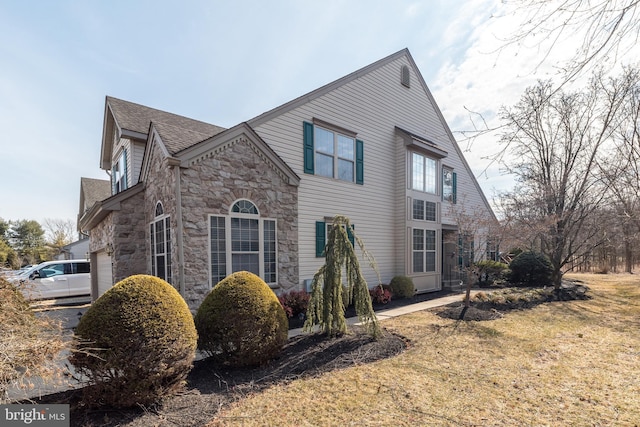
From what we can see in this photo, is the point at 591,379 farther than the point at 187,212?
No

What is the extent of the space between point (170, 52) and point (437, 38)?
801 cm

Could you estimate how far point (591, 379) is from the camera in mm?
4305

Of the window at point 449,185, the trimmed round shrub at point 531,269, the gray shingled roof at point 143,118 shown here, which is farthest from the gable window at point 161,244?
the trimmed round shrub at point 531,269

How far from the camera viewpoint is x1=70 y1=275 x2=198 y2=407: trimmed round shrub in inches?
127

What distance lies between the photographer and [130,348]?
3.28 meters

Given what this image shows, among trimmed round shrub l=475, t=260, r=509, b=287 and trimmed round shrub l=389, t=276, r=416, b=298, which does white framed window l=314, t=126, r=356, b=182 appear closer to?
trimmed round shrub l=389, t=276, r=416, b=298

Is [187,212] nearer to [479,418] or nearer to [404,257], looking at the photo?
[479,418]

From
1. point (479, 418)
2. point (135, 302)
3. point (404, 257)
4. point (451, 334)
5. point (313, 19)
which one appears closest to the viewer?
point (479, 418)

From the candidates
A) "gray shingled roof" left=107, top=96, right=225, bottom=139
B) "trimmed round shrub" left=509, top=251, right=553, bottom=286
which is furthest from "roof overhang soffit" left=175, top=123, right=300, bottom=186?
"trimmed round shrub" left=509, top=251, right=553, bottom=286

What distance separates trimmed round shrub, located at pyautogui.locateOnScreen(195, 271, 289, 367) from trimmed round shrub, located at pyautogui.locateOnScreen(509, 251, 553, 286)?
46.1 feet

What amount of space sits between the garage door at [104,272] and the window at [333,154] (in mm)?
7568

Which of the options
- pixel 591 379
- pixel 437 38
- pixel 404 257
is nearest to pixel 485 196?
pixel 404 257

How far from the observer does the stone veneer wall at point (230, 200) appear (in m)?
6.46

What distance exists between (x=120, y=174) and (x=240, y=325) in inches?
409
